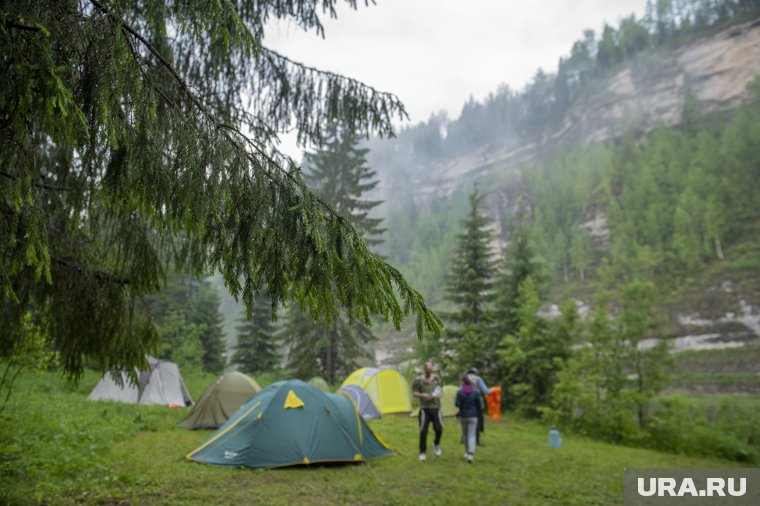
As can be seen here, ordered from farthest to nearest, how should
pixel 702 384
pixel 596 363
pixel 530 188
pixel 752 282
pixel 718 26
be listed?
pixel 530 188 < pixel 718 26 < pixel 752 282 < pixel 702 384 < pixel 596 363

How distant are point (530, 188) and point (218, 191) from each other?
8642cm

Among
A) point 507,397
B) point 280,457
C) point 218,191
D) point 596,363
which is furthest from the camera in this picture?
point 507,397

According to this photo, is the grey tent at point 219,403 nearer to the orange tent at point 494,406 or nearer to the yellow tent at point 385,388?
the yellow tent at point 385,388

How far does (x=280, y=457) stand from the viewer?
645cm

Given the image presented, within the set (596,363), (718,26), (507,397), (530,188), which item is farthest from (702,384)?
(718,26)

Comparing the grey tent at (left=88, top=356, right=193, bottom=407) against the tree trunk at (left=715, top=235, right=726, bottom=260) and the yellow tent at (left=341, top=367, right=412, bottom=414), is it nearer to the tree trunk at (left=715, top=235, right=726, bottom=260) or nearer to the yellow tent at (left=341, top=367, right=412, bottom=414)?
the yellow tent at (left=341, top=367, right=412, bottom=414)

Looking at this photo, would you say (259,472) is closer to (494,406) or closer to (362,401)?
(362,401)

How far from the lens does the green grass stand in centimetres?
493

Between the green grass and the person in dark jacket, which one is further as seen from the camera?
the person in dark jacket

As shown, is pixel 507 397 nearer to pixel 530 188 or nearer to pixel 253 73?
pixel 253 73

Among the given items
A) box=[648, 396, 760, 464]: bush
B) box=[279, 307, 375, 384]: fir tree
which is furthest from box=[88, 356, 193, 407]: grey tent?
box=[648, 396, 760, 464]: bush

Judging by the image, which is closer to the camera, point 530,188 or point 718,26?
point 718,26

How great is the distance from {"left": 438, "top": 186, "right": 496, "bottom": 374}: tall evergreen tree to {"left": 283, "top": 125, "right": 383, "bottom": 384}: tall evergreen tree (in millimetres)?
3169

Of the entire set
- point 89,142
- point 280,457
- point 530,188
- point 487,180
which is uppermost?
point 487,180
